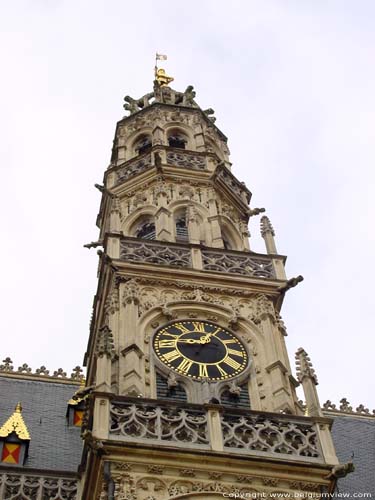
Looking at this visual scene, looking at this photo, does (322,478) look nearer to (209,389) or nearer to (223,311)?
(209,389)

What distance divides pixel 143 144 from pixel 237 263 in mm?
8135

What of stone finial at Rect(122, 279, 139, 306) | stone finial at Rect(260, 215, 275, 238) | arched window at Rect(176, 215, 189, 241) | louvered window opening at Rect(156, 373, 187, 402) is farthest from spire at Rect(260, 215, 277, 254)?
louvered window opening at Rect(156, 373, 187, 402)

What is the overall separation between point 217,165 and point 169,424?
38.6ft

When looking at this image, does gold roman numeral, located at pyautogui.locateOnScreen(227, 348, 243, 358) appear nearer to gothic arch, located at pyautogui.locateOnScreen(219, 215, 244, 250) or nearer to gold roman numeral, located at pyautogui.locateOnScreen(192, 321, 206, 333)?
gold roman numeral, located at pyautogui.locateOnScreen(192, 321, 206, 333)

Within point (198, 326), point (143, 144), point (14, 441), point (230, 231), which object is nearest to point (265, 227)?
point (230, 231)

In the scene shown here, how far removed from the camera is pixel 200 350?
20781mm

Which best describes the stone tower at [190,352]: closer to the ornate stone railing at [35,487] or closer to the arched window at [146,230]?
the arched window at [146,230]

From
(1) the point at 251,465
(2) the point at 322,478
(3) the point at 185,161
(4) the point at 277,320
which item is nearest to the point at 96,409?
(1) the point at 251,465

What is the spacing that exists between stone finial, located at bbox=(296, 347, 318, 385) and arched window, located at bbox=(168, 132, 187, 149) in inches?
455

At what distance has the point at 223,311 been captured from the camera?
22094 mm

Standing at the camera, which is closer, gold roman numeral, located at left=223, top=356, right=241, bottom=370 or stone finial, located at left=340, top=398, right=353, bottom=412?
gold roman numeral, located at left=223, top=356, right=241, bottom=370

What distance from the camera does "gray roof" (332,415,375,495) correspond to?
22.0m

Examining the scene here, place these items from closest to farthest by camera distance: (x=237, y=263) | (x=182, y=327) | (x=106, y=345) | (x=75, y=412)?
(x=106, y=345), (x=182, y=327), (x=237, y=263), (x=75, y=412)

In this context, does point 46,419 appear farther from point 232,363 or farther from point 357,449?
point 357,449
